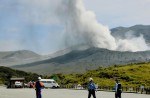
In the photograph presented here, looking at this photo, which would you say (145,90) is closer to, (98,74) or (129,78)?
(129,78)

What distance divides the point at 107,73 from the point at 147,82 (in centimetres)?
2212

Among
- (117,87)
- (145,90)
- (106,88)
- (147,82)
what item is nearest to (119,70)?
(147,82)

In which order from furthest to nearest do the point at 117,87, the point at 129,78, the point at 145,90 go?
1. the point at 129,78
2. the point at 145,90
3. the point at 117,87

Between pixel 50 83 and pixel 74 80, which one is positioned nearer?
pixel 50 83

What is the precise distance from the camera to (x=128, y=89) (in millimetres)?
76812

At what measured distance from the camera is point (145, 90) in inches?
2665

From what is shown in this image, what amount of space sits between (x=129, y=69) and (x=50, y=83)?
42.2 metres

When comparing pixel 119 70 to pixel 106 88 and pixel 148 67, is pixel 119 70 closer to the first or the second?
pixel 148 67

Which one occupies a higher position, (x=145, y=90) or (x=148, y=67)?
(x=148, y=67)

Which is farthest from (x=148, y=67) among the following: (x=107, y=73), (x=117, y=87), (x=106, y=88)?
(x=117, y=87)

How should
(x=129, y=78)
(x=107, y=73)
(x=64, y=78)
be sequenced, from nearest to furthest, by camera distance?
(x=129, y=78) → (x=107, y=73) → (x=64, y=78)

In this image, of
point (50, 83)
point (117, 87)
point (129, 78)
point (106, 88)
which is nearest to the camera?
point (117, 87)

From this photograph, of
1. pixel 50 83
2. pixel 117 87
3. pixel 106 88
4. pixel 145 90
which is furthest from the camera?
pixel 50 83

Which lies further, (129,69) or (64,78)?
(64,78)
